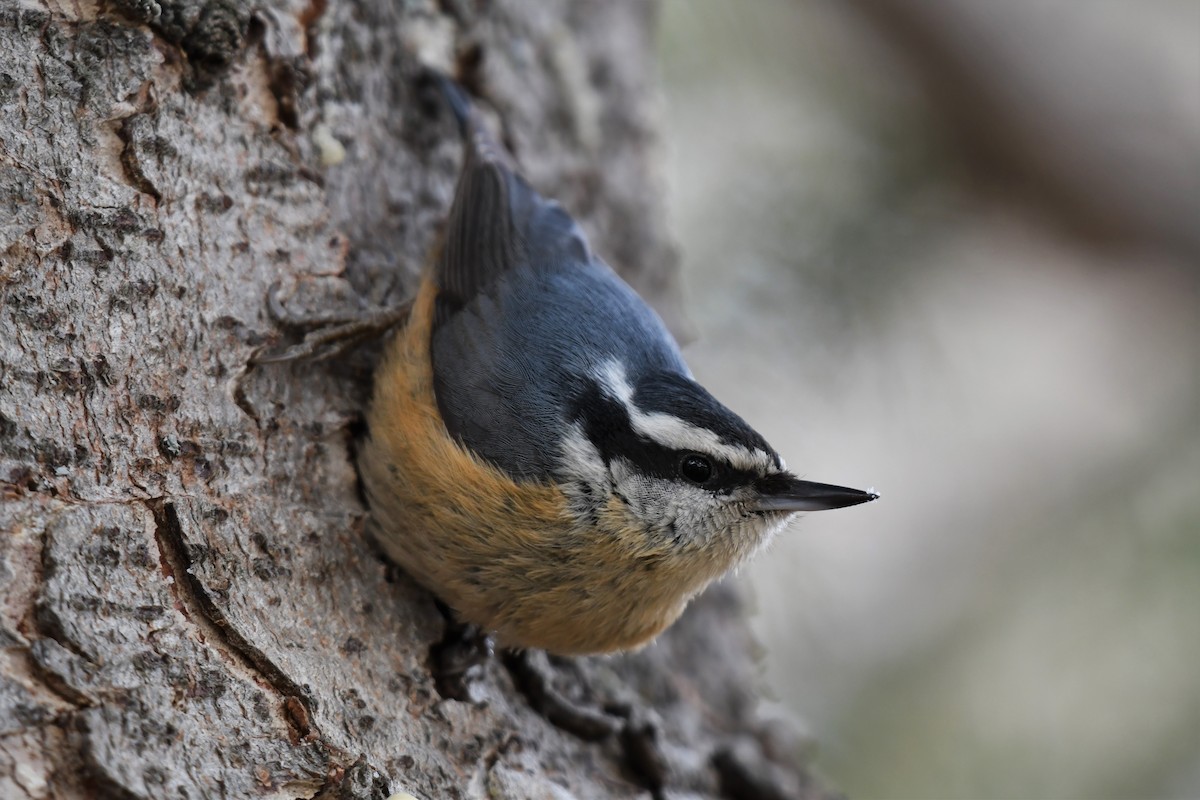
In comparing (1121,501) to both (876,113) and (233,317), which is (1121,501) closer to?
(876,113)

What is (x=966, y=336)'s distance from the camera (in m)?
4.09

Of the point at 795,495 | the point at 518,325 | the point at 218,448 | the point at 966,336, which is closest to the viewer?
the point at 218,448

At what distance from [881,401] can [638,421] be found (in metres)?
1.88

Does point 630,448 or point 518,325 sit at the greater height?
point 518,325

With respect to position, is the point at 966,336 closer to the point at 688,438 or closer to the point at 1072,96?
the point at 1072,96

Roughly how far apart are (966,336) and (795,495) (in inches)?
89.5

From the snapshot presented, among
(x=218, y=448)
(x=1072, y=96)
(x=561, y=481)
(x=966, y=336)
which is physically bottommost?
(x=218, y=448)

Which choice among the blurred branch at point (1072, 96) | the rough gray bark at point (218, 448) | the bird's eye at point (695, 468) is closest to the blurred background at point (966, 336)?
the blurred branch at point (1072, 96)

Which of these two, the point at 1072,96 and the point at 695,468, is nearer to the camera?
the point at 695,468

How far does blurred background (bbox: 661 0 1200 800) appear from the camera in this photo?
364cm

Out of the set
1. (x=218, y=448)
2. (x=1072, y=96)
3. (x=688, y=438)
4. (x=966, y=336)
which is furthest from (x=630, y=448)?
(x=1072, y=96)

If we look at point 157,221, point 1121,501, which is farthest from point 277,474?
point 1121,501

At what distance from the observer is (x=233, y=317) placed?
6.73 feet

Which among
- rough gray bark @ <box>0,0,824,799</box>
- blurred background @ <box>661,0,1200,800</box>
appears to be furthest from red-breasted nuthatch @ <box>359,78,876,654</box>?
blurred background @ <box>661,0,1200,800</box>
